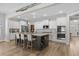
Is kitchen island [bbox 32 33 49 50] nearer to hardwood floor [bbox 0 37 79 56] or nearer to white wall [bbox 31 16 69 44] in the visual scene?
hardwood floor [bbox 0 37 79 56]

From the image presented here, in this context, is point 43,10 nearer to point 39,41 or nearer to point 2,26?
point 2,26

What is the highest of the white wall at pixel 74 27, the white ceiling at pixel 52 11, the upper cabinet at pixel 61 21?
the white ceiling at pixel 52 11

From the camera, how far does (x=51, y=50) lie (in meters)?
2.86

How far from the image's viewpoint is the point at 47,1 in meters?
2.53

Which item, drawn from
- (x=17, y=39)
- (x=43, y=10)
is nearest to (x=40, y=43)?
(x=17, y=39)

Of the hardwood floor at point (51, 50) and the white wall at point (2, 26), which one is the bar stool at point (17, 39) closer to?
the hardwood floor at point (51, 50)

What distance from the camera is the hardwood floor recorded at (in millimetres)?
2686

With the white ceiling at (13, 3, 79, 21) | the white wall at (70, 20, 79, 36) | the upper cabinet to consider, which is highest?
the white ceiling at (13, 3, 79, 21)

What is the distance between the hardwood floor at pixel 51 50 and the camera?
2.69 metres

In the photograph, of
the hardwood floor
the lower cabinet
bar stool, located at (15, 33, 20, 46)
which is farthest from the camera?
the lower cabinet

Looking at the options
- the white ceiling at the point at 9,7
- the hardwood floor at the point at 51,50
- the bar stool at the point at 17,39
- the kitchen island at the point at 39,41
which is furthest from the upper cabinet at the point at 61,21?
the bar stool at the point at 17,39

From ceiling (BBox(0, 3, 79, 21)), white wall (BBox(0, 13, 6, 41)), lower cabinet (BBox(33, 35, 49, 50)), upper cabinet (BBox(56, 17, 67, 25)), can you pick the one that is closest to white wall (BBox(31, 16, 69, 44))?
upper cabinet (BBox(56, 17, 67, 25))

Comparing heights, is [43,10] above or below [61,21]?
above

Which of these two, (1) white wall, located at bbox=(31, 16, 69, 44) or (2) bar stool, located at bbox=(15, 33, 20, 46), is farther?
(2) bar stool, located at bbox=(15, 33, 20, 46)
